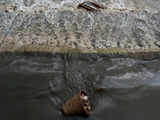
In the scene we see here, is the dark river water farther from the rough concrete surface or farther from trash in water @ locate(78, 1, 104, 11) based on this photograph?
trash in water @ locate(78, 1, 104, 11)

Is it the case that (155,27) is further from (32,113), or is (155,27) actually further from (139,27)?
(32,113)

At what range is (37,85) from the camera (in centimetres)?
200

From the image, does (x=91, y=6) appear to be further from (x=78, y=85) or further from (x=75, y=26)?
(x=78, y=85)

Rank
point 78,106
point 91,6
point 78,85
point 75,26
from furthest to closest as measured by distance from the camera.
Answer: point 91,6
point 75,26
point 78,85
point 78,106

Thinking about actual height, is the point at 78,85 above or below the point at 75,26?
below

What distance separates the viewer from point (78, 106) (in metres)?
1.57

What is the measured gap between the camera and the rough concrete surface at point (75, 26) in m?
2.56

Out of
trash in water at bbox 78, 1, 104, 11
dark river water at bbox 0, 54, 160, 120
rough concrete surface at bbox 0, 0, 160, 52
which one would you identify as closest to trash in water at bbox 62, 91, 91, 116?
dark river water at bbox 0, 54, 160, 120

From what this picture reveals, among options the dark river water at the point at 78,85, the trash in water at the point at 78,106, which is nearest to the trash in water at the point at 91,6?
the dark river water at the point at 78,85

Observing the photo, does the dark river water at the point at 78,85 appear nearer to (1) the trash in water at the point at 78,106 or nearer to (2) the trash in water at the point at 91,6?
(1) the trash in water at the point at 78,106

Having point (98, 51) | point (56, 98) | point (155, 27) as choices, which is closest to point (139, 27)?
point (155, 27)

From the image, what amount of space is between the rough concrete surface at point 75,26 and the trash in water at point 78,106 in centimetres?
98

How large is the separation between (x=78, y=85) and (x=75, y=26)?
1.18m

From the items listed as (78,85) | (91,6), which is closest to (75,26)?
(91,6)
